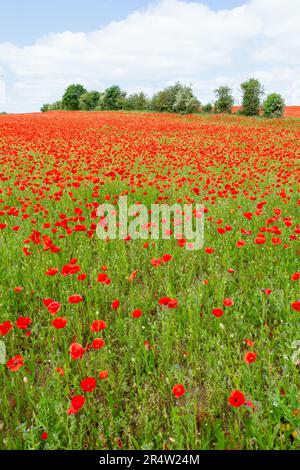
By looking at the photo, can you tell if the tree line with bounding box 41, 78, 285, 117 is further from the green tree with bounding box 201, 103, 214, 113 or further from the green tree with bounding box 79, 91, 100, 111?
the green tree with bounding box 79, 91, 100, 111

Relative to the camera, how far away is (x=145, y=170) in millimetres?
10156

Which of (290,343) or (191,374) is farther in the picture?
(290,343)

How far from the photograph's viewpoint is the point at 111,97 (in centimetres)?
5962

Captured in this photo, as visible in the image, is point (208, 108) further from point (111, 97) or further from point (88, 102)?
point (88, 102)

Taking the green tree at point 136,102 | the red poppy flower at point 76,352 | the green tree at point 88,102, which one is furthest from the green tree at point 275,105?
the red poppy flower at point 76,352

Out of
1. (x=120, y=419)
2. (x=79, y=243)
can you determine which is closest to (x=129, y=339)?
(x=120, y=419)

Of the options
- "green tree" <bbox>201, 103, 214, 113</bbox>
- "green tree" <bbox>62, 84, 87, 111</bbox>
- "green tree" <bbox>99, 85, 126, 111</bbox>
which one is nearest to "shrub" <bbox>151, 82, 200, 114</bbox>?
"green tree" <bbox>201, 103, 214, 113</bbox>

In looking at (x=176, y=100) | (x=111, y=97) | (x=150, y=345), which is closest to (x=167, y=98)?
(x=176, y=100)

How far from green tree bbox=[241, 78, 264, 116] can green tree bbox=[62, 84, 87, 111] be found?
124ft

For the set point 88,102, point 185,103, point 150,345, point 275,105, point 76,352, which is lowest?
point 150,345

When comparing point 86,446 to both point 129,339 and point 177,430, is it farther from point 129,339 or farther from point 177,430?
point 129,339

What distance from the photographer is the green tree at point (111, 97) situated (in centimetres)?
5903

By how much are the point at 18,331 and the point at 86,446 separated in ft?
4.49

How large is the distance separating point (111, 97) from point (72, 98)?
15718mm
